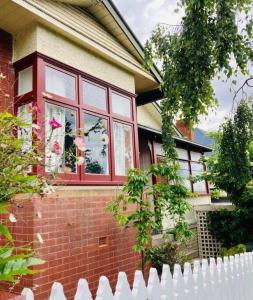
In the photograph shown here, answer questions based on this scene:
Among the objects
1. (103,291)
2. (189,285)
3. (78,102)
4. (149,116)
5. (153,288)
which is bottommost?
(189,285)

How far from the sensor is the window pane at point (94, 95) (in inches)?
269

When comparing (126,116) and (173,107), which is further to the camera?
(126,116)

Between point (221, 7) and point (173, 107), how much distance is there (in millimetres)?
2580

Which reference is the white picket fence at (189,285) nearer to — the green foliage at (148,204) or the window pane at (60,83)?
the green foliage at (148,204)

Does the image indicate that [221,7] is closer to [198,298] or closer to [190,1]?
[190,1]

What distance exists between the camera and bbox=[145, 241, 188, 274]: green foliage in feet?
23.7

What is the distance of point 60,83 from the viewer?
6.24 m

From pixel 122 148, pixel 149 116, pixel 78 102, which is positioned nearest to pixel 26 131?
pixel 78 102

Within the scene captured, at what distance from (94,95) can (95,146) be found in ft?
3.80

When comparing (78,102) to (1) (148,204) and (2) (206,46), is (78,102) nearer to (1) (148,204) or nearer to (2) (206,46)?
(1) (148,204)

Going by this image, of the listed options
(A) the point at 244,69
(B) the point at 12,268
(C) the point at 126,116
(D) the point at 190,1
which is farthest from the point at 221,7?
(B) the point at 12,268

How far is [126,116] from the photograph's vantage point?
8000 mm

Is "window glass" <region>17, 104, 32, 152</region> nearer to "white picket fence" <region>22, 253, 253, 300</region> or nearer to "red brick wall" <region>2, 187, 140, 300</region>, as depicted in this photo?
"red brick wall" <region>2, 187, 140, 300</region>

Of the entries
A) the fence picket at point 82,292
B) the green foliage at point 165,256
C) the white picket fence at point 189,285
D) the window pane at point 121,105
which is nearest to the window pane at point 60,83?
the window pane at point 121,105
